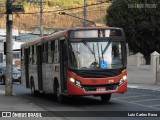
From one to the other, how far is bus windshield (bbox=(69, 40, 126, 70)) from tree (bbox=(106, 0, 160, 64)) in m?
28.3

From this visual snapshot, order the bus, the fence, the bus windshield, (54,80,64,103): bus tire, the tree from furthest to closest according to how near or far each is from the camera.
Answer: the tree < the fence < (54,80,64,103): bus tire < the bus windshield < the bus

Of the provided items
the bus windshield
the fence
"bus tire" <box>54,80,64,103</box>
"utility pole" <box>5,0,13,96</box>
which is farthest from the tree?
the bus windshield

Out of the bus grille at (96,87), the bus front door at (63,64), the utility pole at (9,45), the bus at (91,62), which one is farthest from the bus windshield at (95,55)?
the utility pole at (9,45)

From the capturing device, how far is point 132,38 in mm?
47281

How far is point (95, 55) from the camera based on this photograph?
18.4m

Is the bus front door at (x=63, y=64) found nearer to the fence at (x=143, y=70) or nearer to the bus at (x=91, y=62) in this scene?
the bus at (x=91, y=62)

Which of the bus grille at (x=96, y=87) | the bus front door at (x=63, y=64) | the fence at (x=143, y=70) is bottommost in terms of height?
the fence at (x=143, y=70)

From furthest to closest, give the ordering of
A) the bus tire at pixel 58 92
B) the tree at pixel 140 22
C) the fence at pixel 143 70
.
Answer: the tree at pixel 140 22 → the fence at pixel 143 70 → the bus tire at pixel 58 92

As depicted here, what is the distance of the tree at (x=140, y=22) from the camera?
4684 cm

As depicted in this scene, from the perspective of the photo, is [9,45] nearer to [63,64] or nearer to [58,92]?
[58,92]

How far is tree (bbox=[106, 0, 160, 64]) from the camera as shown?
46844 mm

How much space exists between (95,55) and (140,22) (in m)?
29.7

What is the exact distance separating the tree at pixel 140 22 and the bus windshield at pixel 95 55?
92.7 feet

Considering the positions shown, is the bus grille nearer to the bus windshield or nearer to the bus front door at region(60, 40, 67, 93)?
the bus windshield
